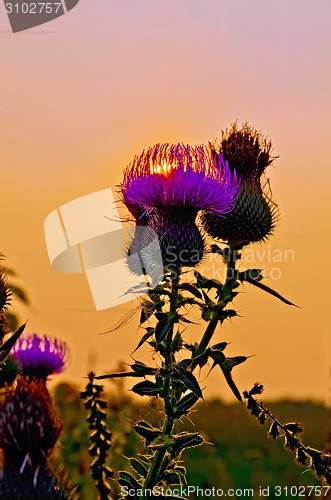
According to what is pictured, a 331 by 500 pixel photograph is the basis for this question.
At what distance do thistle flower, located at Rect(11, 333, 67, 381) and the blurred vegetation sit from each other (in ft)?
2.83

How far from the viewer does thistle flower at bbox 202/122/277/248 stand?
3.78m

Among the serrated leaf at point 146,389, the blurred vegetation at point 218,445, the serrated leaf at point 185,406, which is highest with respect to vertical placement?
the serrated leaf at point 146,389

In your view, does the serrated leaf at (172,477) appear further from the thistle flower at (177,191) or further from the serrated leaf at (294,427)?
the thistle flower at (177,191)

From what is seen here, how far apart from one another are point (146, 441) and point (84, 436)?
115 inches

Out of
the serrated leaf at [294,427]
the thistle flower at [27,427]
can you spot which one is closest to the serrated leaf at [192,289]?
the serrated leaf at [294,427]

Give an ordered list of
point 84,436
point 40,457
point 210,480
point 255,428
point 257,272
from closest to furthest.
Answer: point 40,457 < point 257,272 < point 84,436 < point 210,480 < point 255,428

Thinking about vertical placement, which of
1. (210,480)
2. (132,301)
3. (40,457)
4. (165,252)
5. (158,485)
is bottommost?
(210,480)

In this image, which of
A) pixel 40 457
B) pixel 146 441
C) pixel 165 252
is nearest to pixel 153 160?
pixel 165 252

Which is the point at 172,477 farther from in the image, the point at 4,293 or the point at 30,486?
the point at 4,293

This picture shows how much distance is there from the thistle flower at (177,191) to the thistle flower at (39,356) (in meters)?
0.86

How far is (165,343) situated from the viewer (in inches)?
112

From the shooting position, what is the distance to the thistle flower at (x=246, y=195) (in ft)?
12.4

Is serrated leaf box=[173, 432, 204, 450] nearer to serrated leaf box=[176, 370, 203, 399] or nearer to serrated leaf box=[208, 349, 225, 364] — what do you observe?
serrated leaf box=[176, 370, 203, 399]

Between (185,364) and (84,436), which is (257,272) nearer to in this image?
(185,364)
